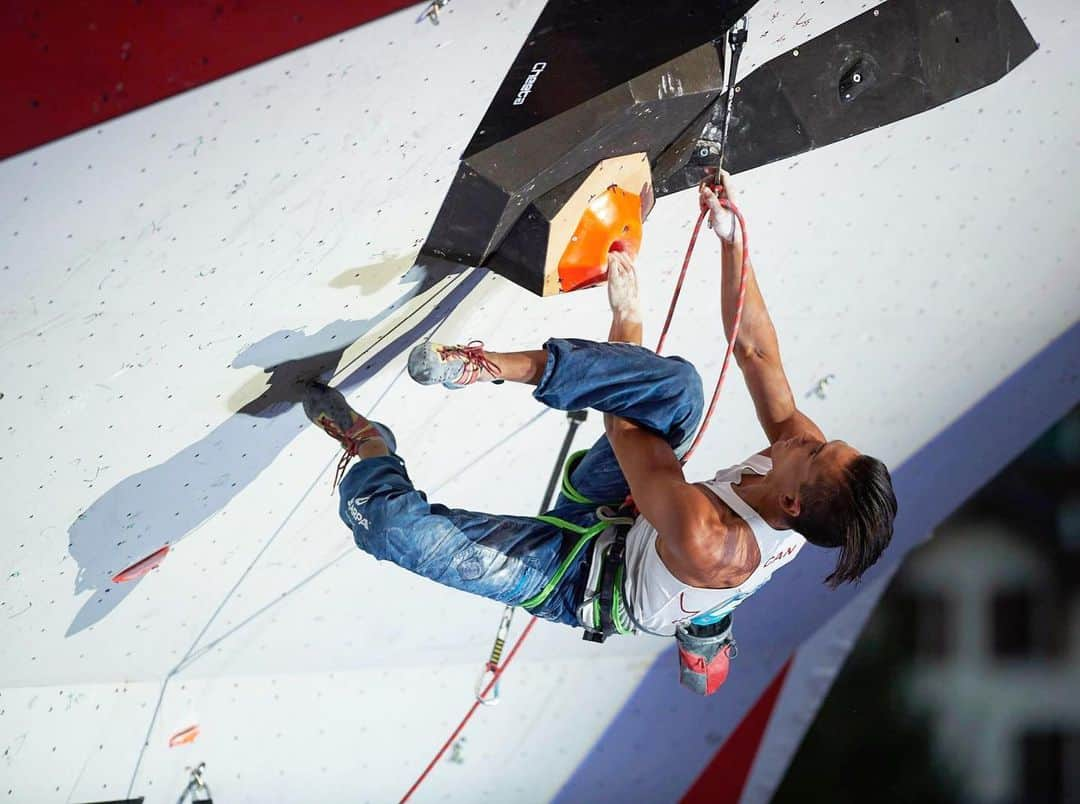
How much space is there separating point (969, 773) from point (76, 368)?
9.72 ft

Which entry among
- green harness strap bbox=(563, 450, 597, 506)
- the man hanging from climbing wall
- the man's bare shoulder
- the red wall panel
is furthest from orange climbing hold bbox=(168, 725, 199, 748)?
the red wall panel

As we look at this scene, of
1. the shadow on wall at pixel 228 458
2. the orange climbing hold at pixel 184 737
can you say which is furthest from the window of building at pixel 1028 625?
the shadow on wall at pixel 228 458

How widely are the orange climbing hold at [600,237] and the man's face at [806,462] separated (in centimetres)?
33

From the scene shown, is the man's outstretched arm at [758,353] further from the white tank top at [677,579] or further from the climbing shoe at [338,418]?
the climbing shoe at [338,418]

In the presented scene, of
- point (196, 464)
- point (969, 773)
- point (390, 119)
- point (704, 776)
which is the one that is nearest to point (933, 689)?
point (969, 773)

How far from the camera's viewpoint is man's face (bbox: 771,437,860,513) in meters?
1.34

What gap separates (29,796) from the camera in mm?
1897

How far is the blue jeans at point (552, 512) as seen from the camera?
1349 mm

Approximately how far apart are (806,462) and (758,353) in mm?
320

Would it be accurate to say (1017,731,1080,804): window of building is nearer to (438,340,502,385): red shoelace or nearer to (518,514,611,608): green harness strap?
(518,514,611,608): green harness strap

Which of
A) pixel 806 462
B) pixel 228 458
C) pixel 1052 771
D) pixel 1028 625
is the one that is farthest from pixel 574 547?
pixel 1052 771

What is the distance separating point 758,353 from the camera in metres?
1.67

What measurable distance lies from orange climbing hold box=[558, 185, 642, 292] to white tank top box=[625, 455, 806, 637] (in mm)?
317

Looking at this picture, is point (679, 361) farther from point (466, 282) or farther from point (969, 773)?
point (969, 773)
